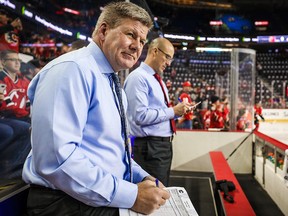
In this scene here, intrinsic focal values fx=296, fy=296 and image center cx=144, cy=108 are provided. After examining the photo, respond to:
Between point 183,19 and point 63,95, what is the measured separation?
64.1 ft

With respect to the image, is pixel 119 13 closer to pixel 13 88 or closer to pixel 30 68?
pixel 13 88

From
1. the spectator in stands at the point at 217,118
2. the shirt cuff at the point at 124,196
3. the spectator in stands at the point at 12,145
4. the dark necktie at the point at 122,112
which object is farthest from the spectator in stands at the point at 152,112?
the spectator in stands at the point at 217,118

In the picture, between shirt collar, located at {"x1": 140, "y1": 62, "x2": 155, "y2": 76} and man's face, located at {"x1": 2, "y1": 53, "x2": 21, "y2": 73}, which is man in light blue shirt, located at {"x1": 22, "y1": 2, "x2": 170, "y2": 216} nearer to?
man's face, located at {"x1": 2, "y1": 53, "x2": 21, "y2": 73}

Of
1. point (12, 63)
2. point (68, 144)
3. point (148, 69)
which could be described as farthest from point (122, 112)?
point (148, 69)

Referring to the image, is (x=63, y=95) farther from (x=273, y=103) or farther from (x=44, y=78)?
(x=273, y=103)

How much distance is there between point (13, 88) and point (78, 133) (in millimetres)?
964

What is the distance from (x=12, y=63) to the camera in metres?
1.56

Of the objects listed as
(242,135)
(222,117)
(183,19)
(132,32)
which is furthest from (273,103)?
(132,32)

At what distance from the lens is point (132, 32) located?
0.99 metres

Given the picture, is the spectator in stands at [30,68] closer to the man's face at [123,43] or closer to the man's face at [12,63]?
the man's face at [12,63]

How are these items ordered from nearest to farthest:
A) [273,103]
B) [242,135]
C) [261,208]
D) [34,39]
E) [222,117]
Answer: [34,39]
[261,208]
[242,135]
[222,117]
[273,103]

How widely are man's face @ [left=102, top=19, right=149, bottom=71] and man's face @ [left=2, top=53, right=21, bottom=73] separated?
2.44 ft

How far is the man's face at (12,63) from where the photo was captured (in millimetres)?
1493

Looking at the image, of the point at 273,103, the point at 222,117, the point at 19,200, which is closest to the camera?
the point at 19,200
